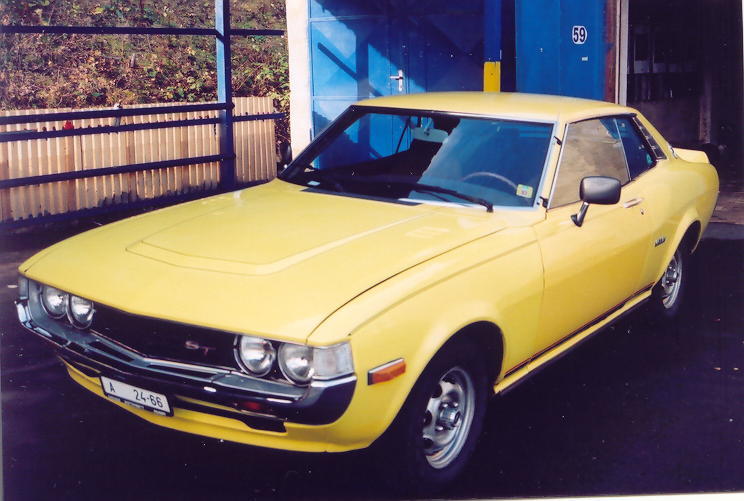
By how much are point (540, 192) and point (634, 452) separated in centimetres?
131

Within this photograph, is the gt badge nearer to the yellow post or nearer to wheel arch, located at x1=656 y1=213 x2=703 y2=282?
wheel arch, located at x1=656 y1=213 x2=703 y2=282

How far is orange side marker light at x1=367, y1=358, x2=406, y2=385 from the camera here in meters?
3.01

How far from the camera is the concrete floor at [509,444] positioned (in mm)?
3672

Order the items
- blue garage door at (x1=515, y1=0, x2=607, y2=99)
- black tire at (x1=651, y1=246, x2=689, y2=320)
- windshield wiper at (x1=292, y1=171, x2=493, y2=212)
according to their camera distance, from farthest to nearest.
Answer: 1. blue garage door at (x1=515, y1=0, x2=607, y2=99)
2. black tire at (x1=651, y1=246, x2=689, y2=320)
3. windshield wiper at (x1=292, y1=171, x2=493, y2=212)

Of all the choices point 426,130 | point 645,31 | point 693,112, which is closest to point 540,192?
point 426,130

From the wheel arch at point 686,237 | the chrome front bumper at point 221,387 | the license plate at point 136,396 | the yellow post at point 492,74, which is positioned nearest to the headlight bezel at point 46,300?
the chrome front bumper at point 221,387

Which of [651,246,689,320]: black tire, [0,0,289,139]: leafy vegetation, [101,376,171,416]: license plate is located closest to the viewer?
[101,376,171,416]: license plate

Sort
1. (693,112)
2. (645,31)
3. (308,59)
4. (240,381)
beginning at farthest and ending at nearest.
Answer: (693,112) < (645,31) < (308,59) < (240,381)

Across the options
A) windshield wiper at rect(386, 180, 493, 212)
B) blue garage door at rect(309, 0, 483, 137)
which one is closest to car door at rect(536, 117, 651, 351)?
windshield wiper at rect(386, 180, 493, 212)

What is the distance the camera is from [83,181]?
9148 mm

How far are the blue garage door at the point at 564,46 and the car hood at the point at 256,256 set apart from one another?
638 centimetres

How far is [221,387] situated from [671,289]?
3.88 metres

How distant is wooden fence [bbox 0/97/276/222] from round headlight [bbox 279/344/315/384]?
20.6 feet

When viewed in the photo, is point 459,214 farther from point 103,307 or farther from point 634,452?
point 103,307
